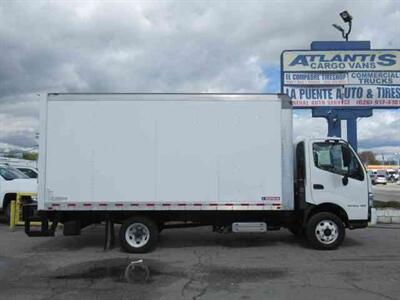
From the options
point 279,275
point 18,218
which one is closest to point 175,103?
point 279,275

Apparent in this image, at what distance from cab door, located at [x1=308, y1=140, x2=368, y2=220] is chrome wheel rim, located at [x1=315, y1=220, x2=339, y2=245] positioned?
0.44 m

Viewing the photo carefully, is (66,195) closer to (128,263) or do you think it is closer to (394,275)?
(128,263)

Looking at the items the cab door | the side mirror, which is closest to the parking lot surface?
the cab door

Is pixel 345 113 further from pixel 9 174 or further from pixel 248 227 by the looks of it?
pixel 9 174

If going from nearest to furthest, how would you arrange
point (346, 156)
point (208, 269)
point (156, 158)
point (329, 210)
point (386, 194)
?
1. point (208, 269)
2. point (156, 158)
3. point (346, 156)
4. point (329, 210)
5. point (386, 194)

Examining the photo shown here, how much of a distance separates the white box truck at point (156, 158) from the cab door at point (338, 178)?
60 centimetres

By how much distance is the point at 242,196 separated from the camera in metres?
10.8

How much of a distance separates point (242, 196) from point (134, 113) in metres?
2.81

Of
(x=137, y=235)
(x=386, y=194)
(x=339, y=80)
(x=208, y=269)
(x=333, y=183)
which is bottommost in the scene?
(x=208, y=269)

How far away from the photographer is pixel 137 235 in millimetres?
10984

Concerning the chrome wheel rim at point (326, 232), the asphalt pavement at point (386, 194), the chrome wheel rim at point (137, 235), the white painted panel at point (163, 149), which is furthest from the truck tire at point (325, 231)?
the asphalt pavement at point (386, 194)

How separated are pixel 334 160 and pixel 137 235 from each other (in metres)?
4.52

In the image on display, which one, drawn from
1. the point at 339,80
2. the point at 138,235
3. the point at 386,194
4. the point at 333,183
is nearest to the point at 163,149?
the point at 138,235

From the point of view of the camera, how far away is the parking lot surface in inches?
300
